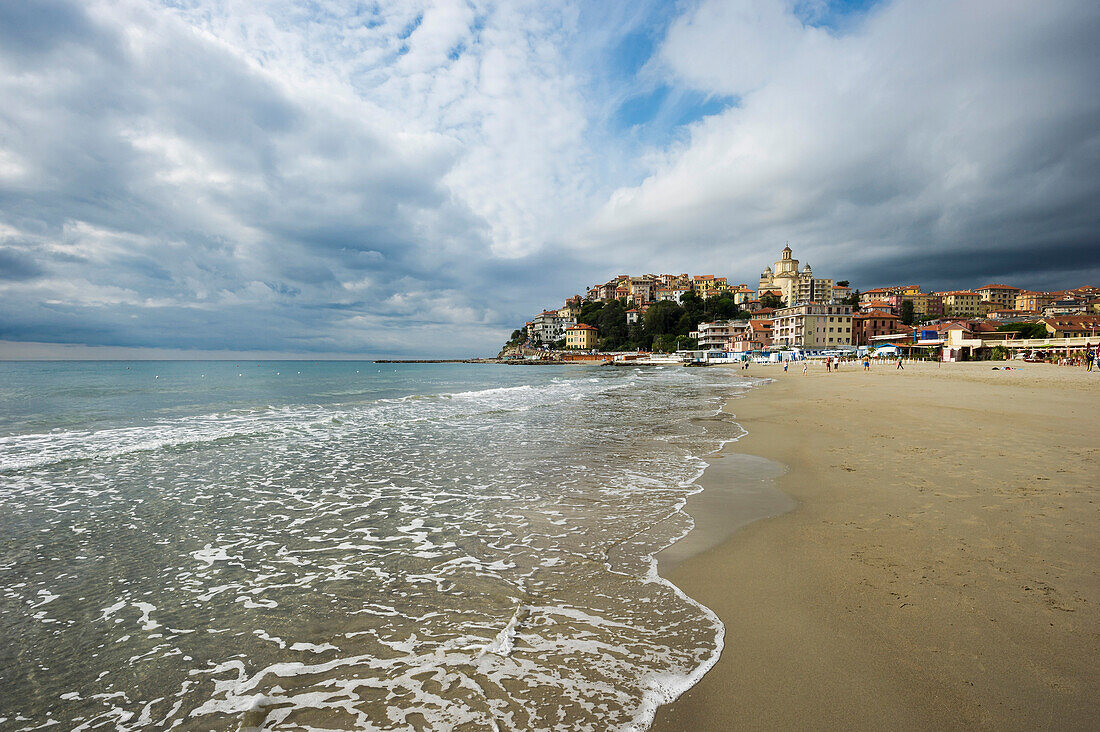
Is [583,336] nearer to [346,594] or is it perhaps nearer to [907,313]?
[907,313]

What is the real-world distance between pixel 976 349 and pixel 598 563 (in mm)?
71189

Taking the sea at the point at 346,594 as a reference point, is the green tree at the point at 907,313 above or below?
above

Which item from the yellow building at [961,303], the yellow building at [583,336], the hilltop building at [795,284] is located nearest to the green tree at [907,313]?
the hilltop building at [795,284]

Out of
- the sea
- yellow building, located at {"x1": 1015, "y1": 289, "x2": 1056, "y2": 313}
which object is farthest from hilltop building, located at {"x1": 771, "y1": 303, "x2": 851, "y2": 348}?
the sea

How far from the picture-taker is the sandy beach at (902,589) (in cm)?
245

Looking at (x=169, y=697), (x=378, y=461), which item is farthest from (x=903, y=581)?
(x=378, y=461)

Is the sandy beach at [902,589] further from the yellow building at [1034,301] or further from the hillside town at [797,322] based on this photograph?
the yellow building at [1034,301]

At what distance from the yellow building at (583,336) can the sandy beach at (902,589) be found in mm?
140313

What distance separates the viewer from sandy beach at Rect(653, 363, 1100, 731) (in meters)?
2.45

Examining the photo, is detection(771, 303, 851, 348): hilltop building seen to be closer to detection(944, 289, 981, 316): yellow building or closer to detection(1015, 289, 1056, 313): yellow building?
detection(944, 289, 981, 316): yellow building

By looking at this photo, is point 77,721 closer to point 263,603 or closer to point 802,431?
point 263,603

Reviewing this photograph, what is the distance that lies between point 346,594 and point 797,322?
103 meters

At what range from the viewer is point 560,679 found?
9.41 feet

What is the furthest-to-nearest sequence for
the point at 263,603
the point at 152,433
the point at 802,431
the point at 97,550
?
the point at 152,433
the point at 802,431
the point at 97,550
the point at 263,603
